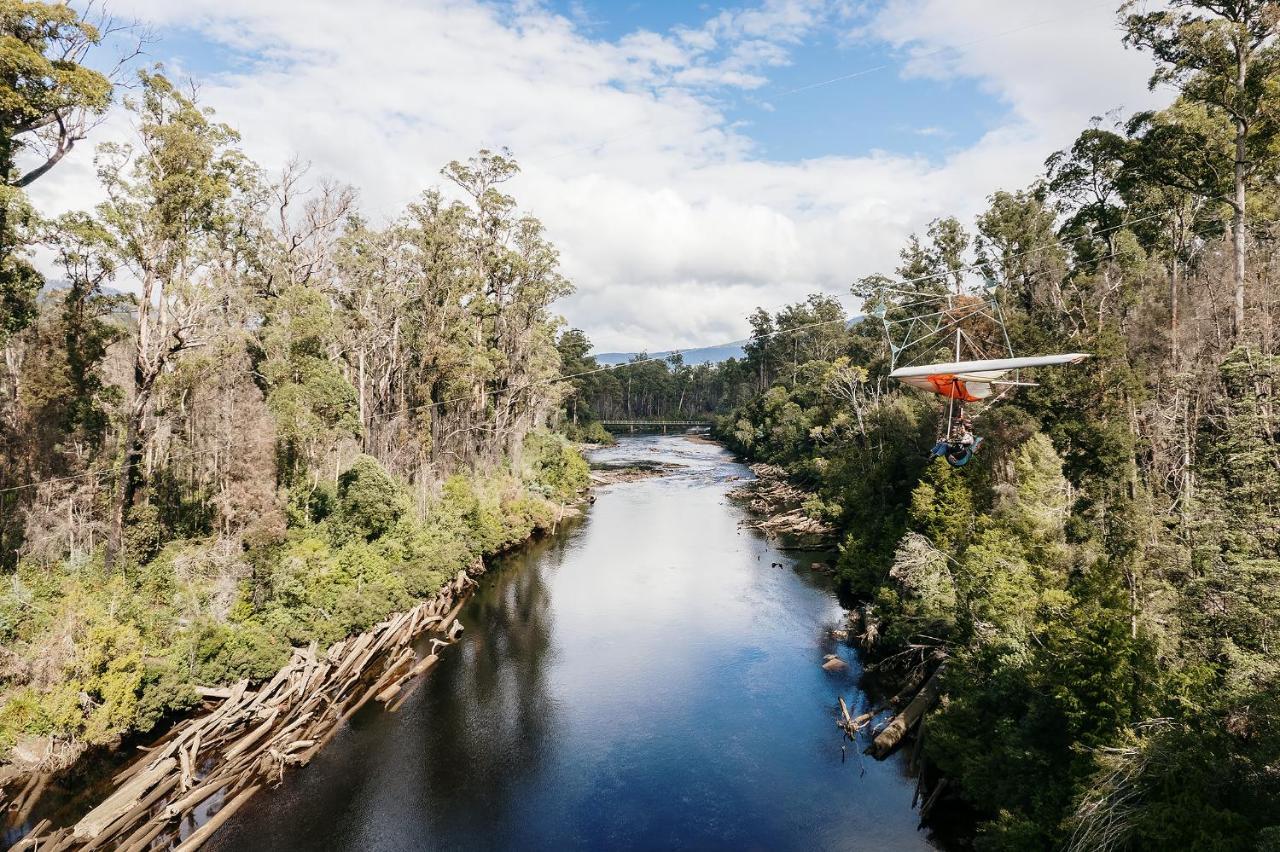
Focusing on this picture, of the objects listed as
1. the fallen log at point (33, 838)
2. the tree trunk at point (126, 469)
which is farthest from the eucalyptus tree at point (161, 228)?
the fallen log at point (33, 838)

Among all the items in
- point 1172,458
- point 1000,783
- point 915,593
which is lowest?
point 1000,783

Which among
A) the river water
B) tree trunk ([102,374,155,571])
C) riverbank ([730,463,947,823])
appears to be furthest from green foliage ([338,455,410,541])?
riverbank ([730,463,947,823])

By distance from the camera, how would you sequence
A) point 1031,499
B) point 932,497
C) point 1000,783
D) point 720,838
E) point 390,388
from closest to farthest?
1. point 1000,783
2. point 720,838
3. point 1031,499
4. point 932,497
5. point 390,388

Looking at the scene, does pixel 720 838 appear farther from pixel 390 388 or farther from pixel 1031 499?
pixel 390 388

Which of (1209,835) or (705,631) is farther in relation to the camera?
(705,631)

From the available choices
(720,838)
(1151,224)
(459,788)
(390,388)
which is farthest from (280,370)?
(1151,224)

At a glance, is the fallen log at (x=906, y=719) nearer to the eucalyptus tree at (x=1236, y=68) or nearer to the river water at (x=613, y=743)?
the river water at (x=613, y=743)

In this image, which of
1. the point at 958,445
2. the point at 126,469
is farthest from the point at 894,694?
the point at 126,469

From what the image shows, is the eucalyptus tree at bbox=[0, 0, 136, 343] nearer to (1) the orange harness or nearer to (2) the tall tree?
(2) the tall tree
